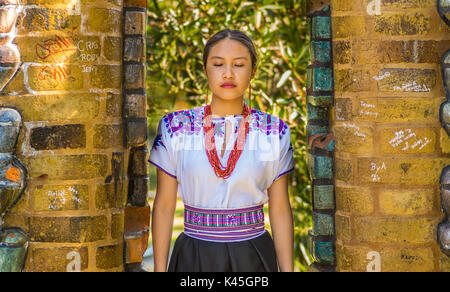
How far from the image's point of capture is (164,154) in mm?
2217

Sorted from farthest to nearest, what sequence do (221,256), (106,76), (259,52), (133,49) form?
(259,52) < (133,49) < (106,76) < (221,256)

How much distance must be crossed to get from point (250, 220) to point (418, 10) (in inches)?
41.4

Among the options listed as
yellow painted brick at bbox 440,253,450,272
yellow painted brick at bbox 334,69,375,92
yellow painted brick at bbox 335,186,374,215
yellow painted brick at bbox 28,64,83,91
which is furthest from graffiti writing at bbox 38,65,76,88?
yellow painted brick at bbox 440,253,450,272

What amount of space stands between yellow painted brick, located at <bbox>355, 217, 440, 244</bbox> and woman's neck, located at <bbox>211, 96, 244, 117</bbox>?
691 millimetres

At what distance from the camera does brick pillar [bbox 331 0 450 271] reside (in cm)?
226

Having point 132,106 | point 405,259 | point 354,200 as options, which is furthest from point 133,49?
point 405,259

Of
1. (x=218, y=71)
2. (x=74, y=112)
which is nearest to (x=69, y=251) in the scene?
(x=74, y=112)

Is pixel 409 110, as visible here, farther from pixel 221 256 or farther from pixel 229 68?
pixel 221 256

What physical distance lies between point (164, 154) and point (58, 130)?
0.44 meters

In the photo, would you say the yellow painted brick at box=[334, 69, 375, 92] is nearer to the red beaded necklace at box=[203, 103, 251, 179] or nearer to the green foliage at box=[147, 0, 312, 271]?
the red beaded necklace at box=[203, 103, 251, 179]

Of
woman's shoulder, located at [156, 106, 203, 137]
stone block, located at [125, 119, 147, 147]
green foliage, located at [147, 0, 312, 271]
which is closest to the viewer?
woman's shoulder, located at [156, 106, 203, 137]

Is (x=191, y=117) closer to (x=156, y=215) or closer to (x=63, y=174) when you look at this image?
(x=156, y=215)

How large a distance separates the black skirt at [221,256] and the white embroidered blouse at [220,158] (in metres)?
0.14

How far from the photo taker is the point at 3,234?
7.48ft
